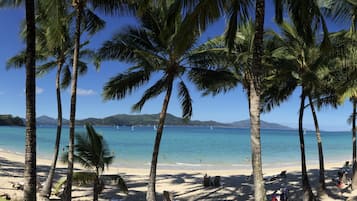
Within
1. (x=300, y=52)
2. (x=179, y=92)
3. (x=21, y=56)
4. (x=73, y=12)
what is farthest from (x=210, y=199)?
(x=21, y=56)

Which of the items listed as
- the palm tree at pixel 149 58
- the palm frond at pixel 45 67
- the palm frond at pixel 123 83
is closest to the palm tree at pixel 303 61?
the palm tree at pixel 149 58

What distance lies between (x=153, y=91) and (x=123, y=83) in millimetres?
1061

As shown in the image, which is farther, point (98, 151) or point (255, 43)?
point (98, 151)

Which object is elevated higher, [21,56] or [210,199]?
[21,56]

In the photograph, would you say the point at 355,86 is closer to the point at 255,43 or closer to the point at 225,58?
the point at 225,58

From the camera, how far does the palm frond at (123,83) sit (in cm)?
1095

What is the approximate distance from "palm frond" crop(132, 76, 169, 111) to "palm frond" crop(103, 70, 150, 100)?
375 millimetres

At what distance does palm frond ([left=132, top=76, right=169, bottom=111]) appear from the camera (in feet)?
37.1

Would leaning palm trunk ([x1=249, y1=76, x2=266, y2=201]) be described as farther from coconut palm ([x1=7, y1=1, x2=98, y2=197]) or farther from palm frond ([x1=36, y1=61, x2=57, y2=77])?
palm frond ([x1=36, y1=61, x2=57, y2=77])

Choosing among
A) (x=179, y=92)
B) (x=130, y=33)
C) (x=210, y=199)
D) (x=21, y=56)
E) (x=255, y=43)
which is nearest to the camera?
(x=255, y=43)

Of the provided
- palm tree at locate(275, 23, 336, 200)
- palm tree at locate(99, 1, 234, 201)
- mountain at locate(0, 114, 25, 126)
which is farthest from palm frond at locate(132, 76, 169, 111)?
mountain at locate(0, 114, 25, 126)

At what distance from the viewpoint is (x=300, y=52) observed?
1123 centimetres

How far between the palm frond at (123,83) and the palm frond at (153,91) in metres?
0.38

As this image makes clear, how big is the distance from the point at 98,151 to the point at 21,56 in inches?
253
